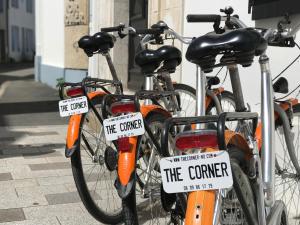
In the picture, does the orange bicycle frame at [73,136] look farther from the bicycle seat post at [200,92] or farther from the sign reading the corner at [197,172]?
the sign reading the corner at [197,172]

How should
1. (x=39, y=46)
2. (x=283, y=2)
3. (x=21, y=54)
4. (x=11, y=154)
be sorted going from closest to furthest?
(x=283, y=2) < (x=11, y=154) < (x=39, y=46) < (x=21, y=54)

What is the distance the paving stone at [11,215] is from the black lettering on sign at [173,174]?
2383 millimetres

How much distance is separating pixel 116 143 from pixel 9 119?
6.91m

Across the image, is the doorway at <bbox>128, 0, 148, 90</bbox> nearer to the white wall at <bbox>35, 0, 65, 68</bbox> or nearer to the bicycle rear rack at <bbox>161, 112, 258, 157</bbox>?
the white wall at <bbox>35, 0, 65, 68</bbox>

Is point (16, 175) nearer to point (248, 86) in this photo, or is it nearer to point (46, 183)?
point (46, 183)

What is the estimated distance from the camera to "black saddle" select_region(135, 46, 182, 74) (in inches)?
138

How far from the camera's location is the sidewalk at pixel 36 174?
4211 mm

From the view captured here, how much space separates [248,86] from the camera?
493cm

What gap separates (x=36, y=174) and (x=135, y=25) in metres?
4.24

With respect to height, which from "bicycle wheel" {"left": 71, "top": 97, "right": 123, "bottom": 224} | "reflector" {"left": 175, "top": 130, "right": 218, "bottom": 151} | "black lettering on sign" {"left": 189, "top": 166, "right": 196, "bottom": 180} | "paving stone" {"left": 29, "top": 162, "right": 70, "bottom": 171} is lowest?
"paving stone" {"left": 29, "top": 162, "right": 70, "bottom": 171}

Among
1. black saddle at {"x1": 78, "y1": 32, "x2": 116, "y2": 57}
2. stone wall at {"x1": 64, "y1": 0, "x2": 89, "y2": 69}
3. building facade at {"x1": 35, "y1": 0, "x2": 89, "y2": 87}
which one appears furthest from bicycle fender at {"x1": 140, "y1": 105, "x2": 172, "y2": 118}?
stone wall at {"x1": 64, "y1": 0, "x2": 89, "y2": 69}

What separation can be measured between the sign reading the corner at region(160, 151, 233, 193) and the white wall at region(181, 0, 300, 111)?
98.8 inches

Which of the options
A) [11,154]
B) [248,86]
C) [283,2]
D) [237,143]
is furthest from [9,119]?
[237,143]

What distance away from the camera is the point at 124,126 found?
9.88ft
